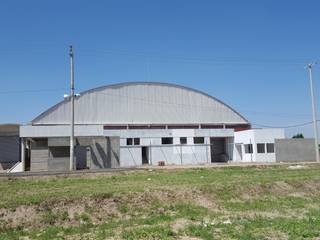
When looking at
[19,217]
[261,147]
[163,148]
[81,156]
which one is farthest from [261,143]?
[19,217]

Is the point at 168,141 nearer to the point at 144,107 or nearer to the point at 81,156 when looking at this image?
the point at 144,107

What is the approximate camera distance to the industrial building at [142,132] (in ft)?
151

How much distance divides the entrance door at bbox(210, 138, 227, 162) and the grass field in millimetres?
39316

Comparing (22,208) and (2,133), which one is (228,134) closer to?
(2,133)

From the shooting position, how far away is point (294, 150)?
5241 centimetres

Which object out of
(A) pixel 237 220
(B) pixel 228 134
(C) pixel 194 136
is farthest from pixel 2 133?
(A) pixel 237 220

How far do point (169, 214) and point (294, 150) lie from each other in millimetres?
40632

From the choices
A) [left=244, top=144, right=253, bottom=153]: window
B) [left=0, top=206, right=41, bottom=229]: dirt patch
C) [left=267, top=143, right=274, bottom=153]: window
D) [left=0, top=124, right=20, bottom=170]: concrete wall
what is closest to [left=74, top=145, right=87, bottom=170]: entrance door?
[left=0, top=124, right=20, bottom=170]: concrete wall

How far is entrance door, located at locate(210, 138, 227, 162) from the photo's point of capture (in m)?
59.9

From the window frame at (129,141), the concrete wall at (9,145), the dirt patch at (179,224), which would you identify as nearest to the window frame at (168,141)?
the window frame at (129,141)

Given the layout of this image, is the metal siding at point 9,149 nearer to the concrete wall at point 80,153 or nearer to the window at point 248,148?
the concrete wall at point 80,153

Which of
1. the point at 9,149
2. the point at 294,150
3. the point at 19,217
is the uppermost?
the point at 9,149

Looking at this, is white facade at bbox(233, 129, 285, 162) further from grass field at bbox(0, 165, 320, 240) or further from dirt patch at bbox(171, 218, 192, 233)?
dirt patch at bbox(171, 218, 192, 233)

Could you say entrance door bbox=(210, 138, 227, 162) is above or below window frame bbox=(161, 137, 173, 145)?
below
